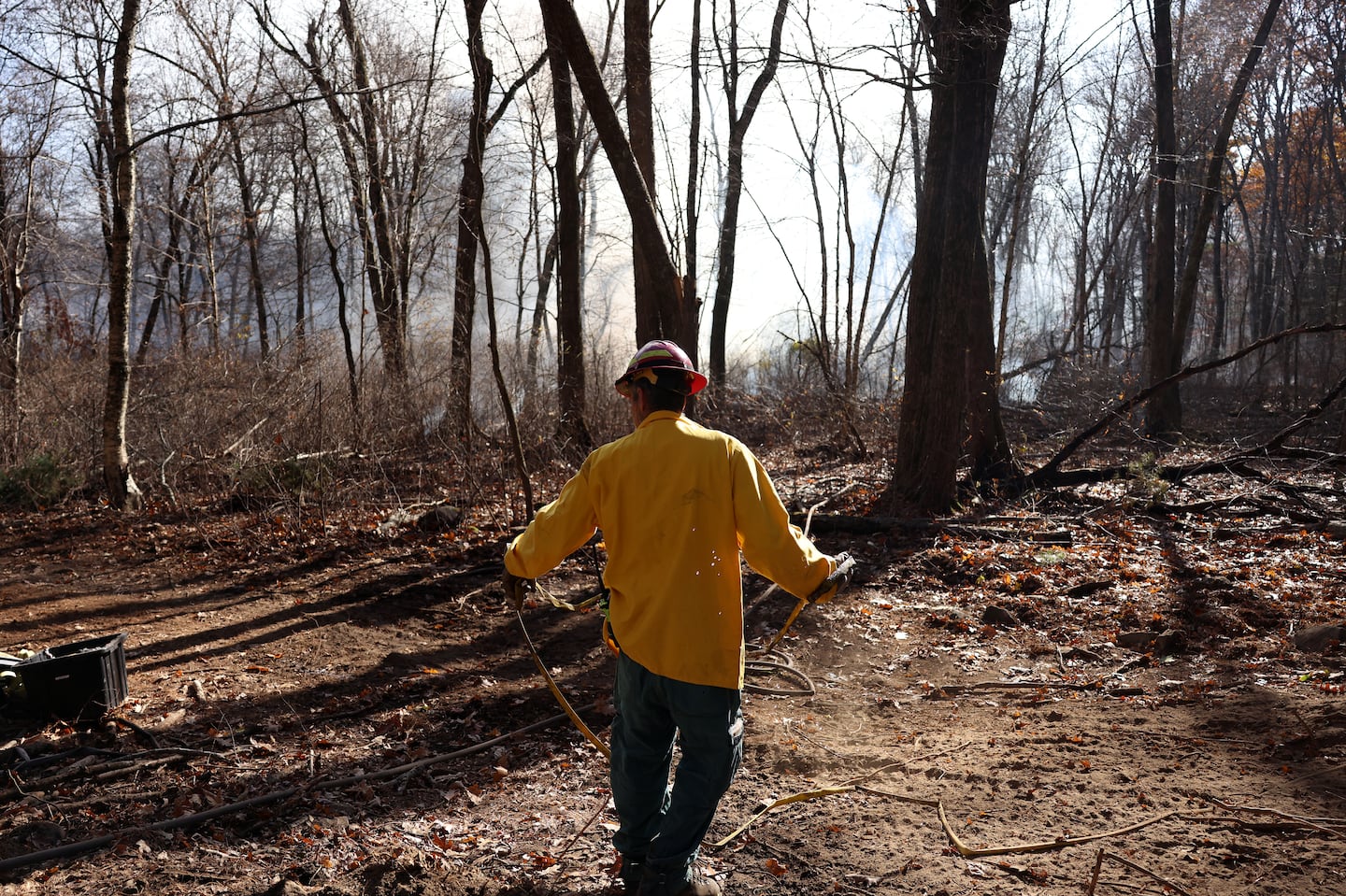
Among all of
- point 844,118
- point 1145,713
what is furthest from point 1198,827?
point 844,118

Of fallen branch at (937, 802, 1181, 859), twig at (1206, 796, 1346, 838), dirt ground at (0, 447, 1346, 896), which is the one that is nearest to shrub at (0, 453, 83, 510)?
dirt ground at (0, 447, 1346, 896)

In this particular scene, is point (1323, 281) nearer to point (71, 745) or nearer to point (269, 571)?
point (269, 571)

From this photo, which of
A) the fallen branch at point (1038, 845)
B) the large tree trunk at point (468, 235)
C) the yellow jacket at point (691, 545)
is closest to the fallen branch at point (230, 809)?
the yellow jacket at point (691, 545)

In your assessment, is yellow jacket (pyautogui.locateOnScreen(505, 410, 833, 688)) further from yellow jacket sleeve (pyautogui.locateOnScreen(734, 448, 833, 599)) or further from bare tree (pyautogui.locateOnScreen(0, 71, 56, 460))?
bare tree (pyautogui.locateOnScreen(0, 71, 56, 460))

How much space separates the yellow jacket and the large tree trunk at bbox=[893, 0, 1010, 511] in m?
7.44

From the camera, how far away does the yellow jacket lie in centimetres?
308

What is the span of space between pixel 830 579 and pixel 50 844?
342 centimetres

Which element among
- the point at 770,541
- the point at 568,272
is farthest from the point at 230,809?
the point at 568,272

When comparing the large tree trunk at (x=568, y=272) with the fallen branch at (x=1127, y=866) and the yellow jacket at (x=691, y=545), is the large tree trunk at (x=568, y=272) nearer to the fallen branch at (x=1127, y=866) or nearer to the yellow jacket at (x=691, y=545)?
the yellow jacket at (x=691, y=545)

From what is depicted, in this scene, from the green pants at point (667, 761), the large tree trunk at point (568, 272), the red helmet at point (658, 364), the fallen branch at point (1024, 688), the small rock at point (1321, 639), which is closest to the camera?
the green pants at point (667, 761)

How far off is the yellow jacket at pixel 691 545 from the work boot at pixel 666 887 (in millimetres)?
732

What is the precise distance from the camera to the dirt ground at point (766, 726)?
3635 mm

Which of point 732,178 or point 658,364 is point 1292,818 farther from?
point 732,178

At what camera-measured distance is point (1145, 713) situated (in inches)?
205
